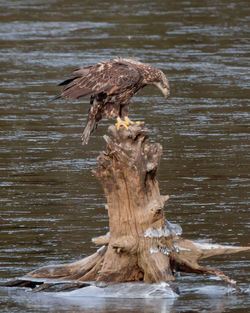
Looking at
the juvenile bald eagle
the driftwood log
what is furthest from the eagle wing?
the driftwood log

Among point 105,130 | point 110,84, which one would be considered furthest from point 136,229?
point 105,130

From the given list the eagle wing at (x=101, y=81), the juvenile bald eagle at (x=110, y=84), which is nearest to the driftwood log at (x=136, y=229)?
the juvenile bald eagle at (x=110, y=84)

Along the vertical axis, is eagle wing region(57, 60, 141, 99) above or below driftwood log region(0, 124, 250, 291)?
above

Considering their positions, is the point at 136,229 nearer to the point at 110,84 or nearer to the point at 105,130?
the point at 110,84

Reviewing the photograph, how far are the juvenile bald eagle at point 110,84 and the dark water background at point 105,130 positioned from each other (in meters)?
1.31

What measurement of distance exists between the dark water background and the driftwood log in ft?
1.07

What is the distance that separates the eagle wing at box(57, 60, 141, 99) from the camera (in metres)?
10.7

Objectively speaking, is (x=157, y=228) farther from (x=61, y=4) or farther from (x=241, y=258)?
(x=61, y=4)

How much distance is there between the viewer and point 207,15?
96.7 ft

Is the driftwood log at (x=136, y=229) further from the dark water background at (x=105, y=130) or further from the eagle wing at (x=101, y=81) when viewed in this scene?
the eagle wing at (x=101, y=81)

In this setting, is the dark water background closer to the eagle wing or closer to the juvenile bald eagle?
the juvenile bald eagle

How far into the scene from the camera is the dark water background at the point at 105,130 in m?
10.3

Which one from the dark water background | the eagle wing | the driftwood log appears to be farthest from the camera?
the eagle wing

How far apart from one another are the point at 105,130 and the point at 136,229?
7309mm
